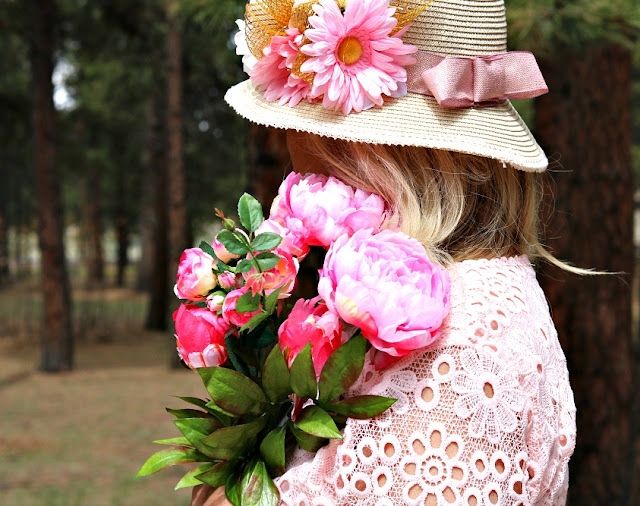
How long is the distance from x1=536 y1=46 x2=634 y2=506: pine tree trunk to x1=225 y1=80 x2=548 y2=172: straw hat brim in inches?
95.7

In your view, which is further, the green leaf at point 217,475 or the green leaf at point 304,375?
the green leaf at point 217,475

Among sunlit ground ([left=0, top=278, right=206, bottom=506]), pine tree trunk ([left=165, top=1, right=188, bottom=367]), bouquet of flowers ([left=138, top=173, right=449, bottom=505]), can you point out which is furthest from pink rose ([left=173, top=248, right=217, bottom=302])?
pine tree trunk ([left=165, top=1, right=188, bottom=367])

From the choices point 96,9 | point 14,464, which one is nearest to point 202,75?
point 96,9

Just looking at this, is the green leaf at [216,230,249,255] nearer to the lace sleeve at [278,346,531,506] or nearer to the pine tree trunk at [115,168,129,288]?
the lace sleeve at [278,346,531,506]

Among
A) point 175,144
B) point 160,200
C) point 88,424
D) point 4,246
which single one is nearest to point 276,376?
point 88,424

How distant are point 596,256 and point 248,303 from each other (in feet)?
9.63

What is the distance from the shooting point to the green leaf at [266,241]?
133 cm

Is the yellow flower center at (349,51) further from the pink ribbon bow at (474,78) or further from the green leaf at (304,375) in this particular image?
the green leaf at (304,375)

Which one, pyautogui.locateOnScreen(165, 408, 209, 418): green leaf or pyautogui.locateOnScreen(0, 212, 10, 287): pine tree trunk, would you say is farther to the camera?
pyautogui.locateOnScreen(0, 212, 10, 287): pine tree trunk

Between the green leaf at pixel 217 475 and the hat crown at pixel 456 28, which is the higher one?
the hat crown at pixel 456 28

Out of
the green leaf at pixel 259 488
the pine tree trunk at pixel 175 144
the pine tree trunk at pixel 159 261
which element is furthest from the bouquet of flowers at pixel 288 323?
the pine tree trunk at pixel 159 261

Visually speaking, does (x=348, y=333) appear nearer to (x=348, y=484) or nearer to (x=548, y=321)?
(x=348, y=484)

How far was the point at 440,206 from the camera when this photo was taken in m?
1.44

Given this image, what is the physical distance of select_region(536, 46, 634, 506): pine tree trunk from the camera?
3828 mm
